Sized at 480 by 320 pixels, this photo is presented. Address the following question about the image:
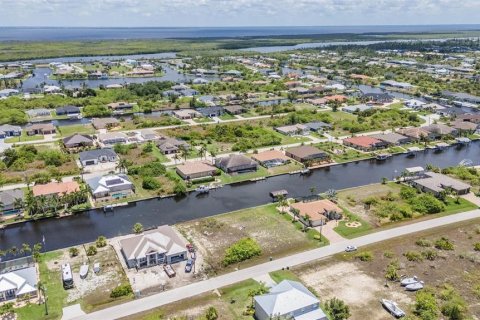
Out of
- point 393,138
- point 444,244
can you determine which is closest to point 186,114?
point 393,138

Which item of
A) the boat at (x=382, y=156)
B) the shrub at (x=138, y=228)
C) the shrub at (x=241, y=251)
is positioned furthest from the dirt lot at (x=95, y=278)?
the boat at (x=382, y=156)

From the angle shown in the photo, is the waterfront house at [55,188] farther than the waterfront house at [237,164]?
No

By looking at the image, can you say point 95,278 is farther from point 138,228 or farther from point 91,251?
point 138,228

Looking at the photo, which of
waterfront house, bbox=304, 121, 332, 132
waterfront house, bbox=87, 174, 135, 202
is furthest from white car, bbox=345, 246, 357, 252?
waterfront house, bbox=304, 121, 332, 132

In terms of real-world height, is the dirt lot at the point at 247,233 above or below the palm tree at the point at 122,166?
below

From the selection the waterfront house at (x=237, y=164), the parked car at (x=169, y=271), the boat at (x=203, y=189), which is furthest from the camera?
the waterfront house at (x=237, y=164)

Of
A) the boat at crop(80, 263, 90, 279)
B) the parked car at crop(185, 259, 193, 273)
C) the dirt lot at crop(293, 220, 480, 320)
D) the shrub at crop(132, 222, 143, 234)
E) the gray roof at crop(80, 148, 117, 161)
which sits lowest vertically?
the dirt lot at crop(293, 220, 480, 320)

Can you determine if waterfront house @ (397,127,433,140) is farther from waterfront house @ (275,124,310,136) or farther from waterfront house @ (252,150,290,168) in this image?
waterfront house @ (252,150,290,168)

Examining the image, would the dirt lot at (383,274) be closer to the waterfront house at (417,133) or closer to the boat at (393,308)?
the boat at (393,308)
